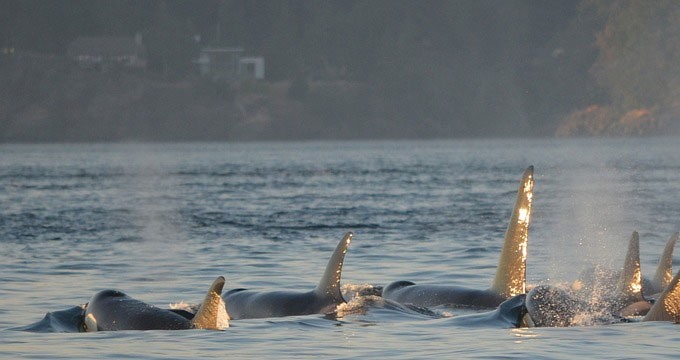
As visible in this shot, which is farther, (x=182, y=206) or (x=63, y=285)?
(x=182, y=206)

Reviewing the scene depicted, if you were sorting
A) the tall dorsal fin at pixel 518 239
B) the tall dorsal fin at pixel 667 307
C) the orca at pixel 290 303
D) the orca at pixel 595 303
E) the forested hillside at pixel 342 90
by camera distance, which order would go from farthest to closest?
the forested hillside at pixel 342 90 → the orca at pixel 290 303 → the tall dorsal fin at pixel 518 239 → the orca at pixel 595 303 → the tall dorsal fin at pixel 667 307

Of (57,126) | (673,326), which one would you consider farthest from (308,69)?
(673,326)

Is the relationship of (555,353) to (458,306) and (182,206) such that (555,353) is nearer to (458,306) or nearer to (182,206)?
(458,306)

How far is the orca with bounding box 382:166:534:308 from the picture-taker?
14.7 metres

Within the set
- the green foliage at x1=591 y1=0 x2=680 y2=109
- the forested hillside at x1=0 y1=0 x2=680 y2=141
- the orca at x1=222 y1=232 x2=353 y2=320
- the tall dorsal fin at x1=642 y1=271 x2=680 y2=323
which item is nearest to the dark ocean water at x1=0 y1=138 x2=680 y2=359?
the tall dorsal fin at x1=642 y1=271 x2=680 y2=323

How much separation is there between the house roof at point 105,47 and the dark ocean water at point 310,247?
120899 mm

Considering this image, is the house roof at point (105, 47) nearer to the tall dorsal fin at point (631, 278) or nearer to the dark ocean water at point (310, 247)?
the dark ocean water at point (310, 247)

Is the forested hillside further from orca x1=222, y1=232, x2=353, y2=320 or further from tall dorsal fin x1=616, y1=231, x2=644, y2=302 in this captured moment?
orca x1=222, y1=232, x2=353, y2=320

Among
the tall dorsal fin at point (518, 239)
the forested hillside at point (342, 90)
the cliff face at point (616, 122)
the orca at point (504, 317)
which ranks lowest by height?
the orca at point (504, 317)

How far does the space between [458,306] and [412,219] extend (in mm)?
19923

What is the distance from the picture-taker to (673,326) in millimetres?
13797

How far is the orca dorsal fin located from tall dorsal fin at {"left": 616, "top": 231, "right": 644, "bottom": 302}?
3926 millimetres

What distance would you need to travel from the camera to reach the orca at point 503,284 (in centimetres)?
1470

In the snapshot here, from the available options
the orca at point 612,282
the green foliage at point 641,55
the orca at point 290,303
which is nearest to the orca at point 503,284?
the orca at point 612,282
